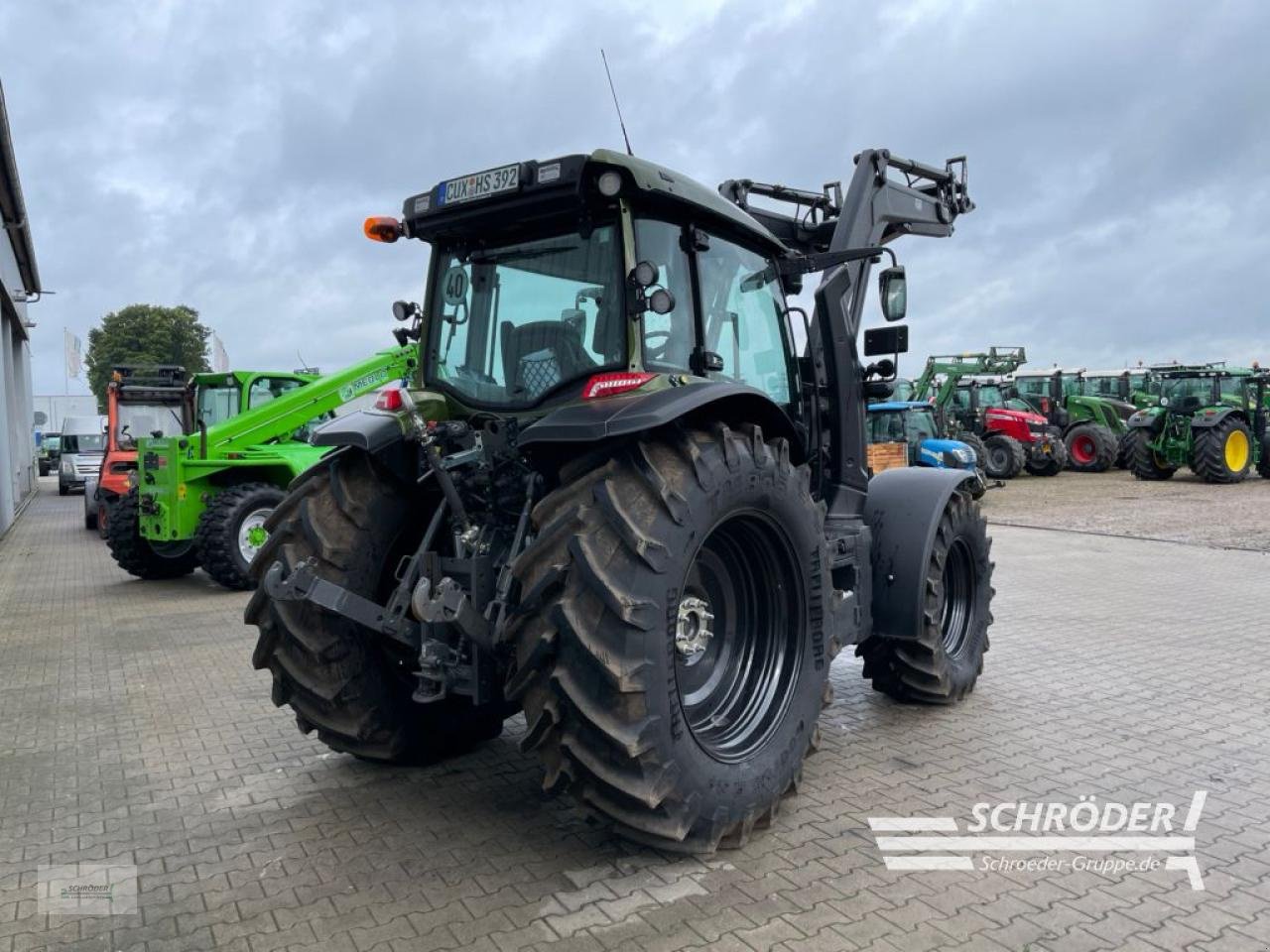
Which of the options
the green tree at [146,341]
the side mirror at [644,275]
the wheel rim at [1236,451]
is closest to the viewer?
the side mirror at [644,275]

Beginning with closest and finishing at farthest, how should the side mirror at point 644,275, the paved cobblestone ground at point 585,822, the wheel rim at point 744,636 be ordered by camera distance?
the paved cobblestone ground at point 585,822, the side mirror at point 644,275, the wheel rim at point 744,636

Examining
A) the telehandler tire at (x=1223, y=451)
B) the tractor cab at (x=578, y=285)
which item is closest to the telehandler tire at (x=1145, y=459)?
the telehandler tire at (x=1223, y=451)

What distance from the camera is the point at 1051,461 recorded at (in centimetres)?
2356

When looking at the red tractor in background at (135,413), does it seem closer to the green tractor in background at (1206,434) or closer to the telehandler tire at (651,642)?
the telehandler tire at (651,642)

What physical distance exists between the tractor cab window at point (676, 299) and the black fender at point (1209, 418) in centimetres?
Answer: 1972

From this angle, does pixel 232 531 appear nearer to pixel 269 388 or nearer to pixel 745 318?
pixel 269 388

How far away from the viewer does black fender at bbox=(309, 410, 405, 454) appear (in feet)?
12.6

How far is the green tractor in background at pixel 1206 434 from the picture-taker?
20.1 m

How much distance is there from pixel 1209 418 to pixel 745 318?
63.1ft

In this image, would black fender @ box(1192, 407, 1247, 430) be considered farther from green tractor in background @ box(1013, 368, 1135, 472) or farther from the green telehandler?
the green telehandler

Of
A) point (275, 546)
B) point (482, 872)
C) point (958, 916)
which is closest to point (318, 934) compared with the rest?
point (482, 872)

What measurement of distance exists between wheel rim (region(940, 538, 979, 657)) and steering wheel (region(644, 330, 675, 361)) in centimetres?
260

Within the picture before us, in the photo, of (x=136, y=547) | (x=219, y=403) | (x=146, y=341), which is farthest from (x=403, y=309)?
(x=146, y=341)

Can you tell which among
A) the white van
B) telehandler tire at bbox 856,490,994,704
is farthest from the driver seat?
the white van
